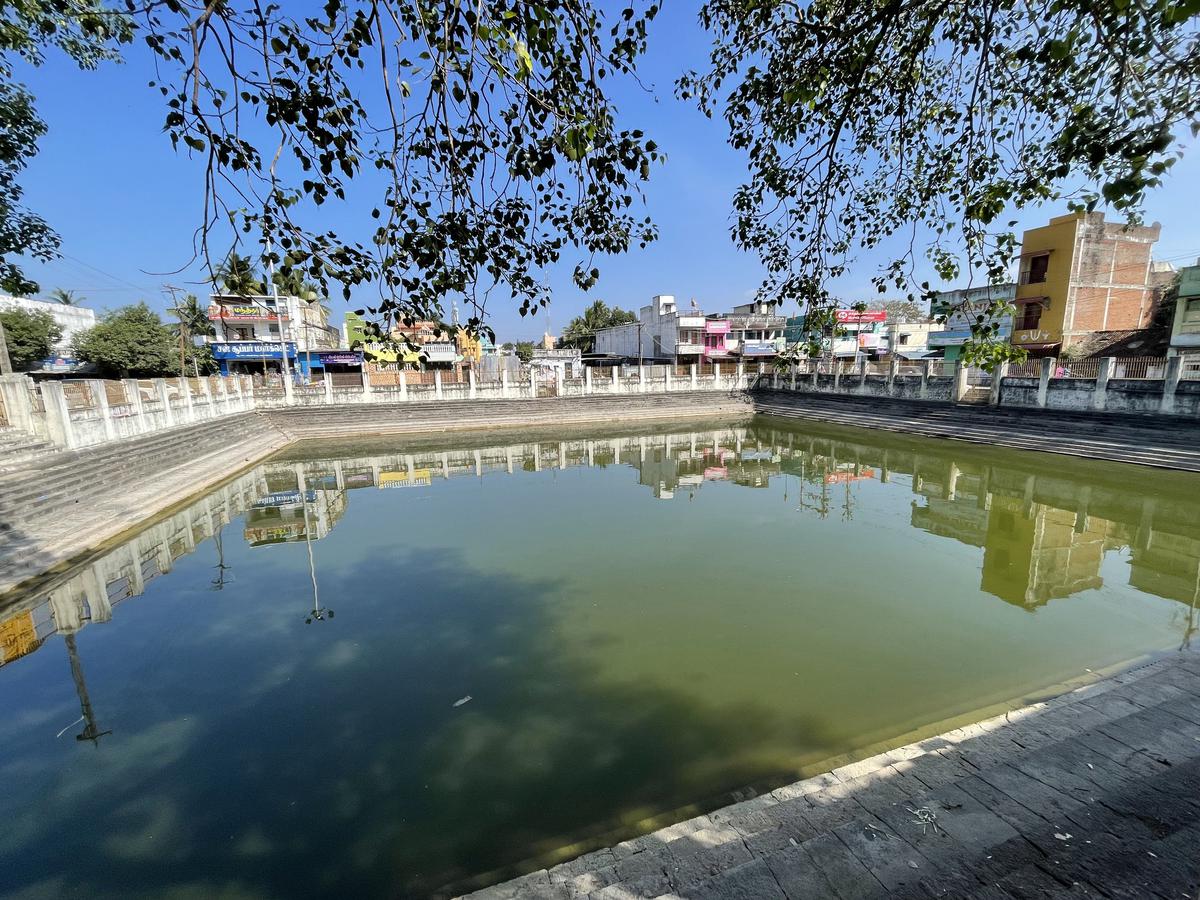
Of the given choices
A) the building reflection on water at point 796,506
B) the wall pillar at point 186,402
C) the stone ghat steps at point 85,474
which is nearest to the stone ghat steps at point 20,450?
the stone ghat steps at point 85,474

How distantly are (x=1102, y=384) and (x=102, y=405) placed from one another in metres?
21.4

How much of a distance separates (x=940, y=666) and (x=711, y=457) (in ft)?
35.8

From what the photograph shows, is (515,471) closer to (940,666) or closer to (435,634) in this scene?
(435,634)

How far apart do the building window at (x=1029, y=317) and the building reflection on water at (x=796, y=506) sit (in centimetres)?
1045

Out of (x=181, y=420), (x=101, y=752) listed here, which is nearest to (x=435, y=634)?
(x=101, y=752)

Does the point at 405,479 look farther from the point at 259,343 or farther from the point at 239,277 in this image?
the point at 259,343

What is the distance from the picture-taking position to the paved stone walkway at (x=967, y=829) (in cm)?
182

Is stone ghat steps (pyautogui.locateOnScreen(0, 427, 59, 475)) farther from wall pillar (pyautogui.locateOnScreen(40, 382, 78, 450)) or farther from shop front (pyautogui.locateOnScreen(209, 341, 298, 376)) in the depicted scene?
shop front (pyautogui.locateOnScreen(209, 341, 298, 376))

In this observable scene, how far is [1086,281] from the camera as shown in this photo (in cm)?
2003

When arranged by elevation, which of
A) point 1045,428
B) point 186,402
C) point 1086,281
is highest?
point 1086,281

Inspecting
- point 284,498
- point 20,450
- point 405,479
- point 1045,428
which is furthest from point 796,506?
point 20,450

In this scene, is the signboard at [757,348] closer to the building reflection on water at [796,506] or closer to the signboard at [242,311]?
the building reflection on water at [796,506]

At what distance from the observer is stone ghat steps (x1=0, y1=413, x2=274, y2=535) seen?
680 centimetres

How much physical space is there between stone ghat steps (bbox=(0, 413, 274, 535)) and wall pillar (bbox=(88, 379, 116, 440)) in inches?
11.0
